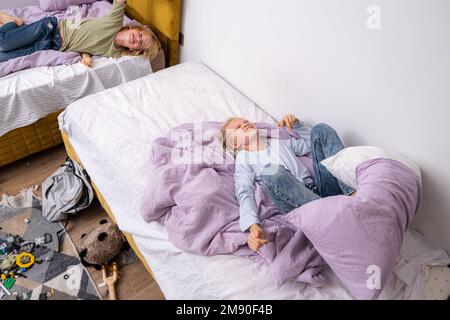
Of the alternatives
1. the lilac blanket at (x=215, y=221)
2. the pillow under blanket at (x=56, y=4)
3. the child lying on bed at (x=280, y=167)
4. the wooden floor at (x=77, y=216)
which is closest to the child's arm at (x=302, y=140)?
the child lying on bed at (x=280, y=167)

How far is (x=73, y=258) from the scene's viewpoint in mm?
1536

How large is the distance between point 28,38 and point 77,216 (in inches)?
41.5

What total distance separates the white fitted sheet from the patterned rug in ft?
1.32

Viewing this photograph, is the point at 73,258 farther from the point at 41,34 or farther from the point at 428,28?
the point at 428,28

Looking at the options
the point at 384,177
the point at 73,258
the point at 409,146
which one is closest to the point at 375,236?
the point at 384,177

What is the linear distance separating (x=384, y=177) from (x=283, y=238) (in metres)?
0.37

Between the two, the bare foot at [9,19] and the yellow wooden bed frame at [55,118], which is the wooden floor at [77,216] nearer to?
the yellow wooden bed frame at [55,118]

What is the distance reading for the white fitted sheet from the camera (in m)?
1.67

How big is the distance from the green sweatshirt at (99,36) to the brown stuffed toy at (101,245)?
1.01 metres

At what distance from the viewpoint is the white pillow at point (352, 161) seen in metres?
1.15

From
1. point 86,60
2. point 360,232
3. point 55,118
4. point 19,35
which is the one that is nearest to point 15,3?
point 19,35

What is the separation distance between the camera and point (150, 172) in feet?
4.41

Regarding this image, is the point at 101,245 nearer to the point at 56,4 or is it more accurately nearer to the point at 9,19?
the point at 9,19

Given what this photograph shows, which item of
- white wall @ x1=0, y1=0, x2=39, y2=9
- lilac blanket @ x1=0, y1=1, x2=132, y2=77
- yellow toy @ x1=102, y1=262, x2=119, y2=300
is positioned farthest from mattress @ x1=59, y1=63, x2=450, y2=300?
white wall @ x1=0, y1=0, x2=39, y2=9
